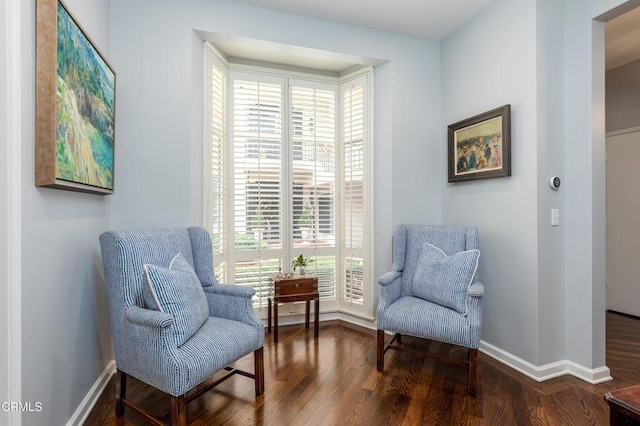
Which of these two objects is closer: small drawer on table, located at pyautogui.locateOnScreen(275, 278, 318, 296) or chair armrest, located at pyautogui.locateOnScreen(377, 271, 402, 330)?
chair armrest, located at pyautogui.locateOnScreen(377, 271, 402, 330)

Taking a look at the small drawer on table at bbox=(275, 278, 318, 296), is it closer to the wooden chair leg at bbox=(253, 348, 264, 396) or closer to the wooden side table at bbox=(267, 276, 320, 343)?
the wooden side table at bbox=(267, 276, 320, 343)

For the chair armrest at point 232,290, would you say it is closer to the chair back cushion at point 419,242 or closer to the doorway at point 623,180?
the chair back cushion at point 419,242

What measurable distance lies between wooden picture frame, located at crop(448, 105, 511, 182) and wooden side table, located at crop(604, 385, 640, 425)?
170 centimetres

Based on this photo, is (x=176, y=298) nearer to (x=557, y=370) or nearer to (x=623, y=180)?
(x=557, y=370)

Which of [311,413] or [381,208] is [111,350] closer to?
[311,413]

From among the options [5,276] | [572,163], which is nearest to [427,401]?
[572,163]

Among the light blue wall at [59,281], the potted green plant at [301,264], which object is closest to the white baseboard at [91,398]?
the light blue wall at [59,281]

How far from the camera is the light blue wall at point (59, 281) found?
1.33 meters

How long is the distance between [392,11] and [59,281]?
9.55 feet

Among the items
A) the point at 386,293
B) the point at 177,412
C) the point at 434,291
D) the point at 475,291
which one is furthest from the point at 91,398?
the point at 475,291

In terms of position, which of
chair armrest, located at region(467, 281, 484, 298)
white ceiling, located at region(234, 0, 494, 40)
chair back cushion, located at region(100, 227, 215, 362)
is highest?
white ceiling, located at region(234, 0, 494, 40)

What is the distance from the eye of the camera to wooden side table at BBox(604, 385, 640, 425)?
973 millimetres

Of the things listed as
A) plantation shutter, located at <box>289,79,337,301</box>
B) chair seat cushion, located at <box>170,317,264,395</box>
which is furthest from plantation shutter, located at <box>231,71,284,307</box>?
chair seat cushion, located at <box>170,317,264,395</box>

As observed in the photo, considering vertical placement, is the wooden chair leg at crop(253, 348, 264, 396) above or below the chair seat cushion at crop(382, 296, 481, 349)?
below
